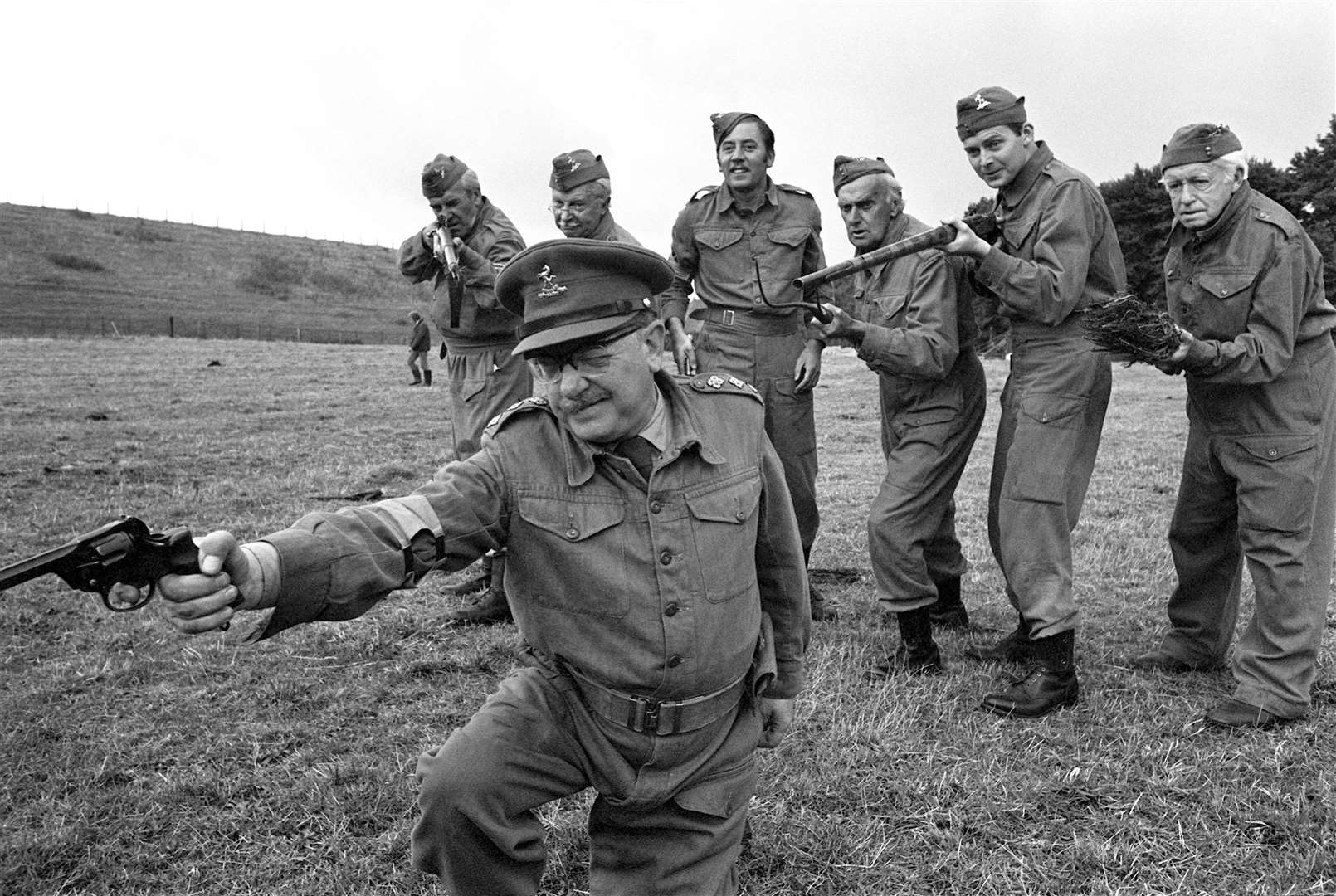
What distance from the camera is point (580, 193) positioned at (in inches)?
260

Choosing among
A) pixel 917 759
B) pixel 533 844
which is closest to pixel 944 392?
pixel 917 759

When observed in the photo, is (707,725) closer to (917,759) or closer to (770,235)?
(917,759)

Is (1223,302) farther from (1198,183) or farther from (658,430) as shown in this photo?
(658,430)

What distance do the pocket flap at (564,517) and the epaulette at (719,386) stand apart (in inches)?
21.2

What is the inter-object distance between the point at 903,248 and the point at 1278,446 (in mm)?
1830

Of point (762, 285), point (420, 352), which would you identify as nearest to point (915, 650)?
point (762, 285)

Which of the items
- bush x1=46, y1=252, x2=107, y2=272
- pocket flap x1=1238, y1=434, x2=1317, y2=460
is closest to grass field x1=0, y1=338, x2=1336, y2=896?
pocket flap x1=1238, y1=434, x2=1317, y2=460

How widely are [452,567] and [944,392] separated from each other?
11.5 feet

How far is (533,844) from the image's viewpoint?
2.86 m

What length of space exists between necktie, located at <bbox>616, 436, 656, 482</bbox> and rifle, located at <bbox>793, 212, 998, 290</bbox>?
7.81 feet

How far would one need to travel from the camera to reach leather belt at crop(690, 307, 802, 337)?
656 centimetres

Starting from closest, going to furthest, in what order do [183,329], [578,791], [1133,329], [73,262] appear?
[578,791], [1133,329], [183,329], [73,262]

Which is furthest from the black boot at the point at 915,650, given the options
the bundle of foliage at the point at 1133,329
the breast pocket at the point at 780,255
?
the breast pocket at the point at 780,255

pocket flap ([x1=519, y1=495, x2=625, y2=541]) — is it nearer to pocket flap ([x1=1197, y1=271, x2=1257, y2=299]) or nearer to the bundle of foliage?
the bundle of foliage
